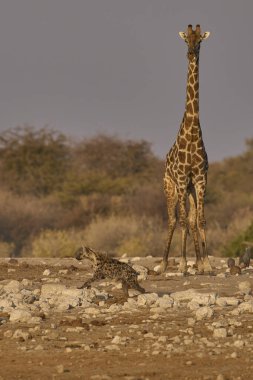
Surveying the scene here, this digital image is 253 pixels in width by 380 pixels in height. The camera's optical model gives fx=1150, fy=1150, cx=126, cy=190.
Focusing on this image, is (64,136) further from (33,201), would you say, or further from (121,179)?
(33,201)

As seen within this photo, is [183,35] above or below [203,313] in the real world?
above

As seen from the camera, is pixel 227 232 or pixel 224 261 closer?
pixel 224 261

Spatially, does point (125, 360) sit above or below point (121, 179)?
below

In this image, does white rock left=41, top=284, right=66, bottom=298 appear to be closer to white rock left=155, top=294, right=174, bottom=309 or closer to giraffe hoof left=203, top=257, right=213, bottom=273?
white rock left=155, top=294, right=174, bottom=309

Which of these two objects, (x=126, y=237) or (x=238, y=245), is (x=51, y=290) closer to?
(x=238, y=245)

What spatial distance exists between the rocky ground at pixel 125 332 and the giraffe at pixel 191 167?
6.48ft

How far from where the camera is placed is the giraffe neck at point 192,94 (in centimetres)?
1811

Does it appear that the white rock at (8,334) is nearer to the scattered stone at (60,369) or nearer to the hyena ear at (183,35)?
the scattered stone at (60,369)

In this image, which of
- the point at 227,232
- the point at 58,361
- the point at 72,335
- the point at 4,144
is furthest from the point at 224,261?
the point at 4,144

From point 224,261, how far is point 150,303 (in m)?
7.66

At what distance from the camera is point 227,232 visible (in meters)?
33.5

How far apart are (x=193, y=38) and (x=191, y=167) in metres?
1.97

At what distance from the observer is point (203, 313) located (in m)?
11.8

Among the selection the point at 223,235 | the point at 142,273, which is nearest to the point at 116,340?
the point at 142,273
